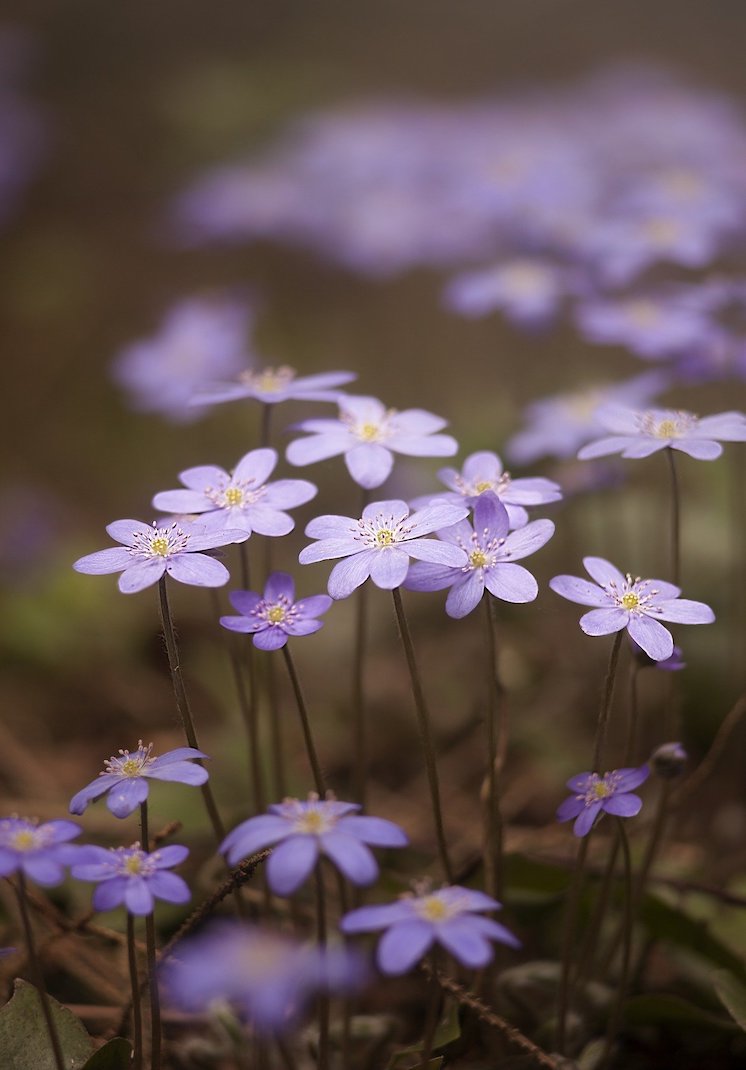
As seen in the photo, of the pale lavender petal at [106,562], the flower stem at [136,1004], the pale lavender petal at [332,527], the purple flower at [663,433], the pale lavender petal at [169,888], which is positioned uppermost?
the purple flower at [663,433]

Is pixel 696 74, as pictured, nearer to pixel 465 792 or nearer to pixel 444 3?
pixel 444 3

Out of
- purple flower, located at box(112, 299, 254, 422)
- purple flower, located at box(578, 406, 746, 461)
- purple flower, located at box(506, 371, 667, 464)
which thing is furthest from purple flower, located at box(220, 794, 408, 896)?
purple flower, located at box(112, 299, 254, 422)

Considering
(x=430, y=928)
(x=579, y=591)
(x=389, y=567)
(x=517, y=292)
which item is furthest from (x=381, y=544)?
(x=517, y=292)

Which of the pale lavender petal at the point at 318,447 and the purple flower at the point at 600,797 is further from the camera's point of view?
the pale lavender petal at the point at 318,447

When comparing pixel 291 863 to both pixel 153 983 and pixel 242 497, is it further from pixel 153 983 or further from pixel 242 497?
pixel 242 497

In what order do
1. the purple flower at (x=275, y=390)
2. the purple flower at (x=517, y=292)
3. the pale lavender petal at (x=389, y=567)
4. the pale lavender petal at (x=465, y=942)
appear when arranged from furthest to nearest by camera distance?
the purple flower at (x=517, y=292) < the purple flower at (x=275, y=390) < the pale lavender petal at (x=389, y=567) < the pale lavender petal at (x=465, y=942)

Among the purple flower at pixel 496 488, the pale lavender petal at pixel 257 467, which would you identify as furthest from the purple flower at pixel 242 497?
the purple flower at pixel 496 488

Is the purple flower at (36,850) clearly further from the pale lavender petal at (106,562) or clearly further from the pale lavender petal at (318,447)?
the pale lavender petal at (318,447)

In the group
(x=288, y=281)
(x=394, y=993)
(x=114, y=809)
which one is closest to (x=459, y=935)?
(x=114, y=809)
